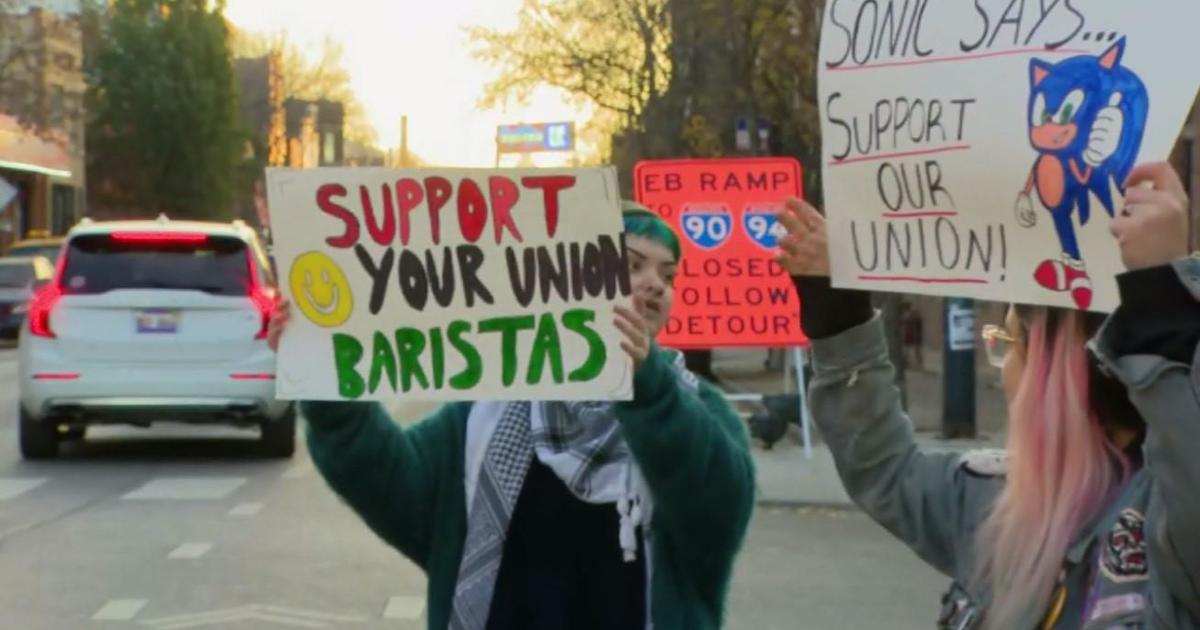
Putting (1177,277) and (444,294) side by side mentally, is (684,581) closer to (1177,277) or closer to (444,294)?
(444,294)

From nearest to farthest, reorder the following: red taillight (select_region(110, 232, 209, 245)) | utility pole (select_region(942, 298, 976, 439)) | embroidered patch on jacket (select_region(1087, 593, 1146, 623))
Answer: embroidered patch on jacket (select_region(1087, 593, 1146, 623)) < red taillight (select_region(110, 232, 209, 245)) < utility pole (select_region(942, 298, 976, 439))

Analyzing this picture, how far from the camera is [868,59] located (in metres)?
3.12

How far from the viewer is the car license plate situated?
14.5 m

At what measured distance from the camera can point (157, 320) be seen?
1449 cm

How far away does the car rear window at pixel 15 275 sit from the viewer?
3681cm

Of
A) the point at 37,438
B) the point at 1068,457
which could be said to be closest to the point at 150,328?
the point at 37,438

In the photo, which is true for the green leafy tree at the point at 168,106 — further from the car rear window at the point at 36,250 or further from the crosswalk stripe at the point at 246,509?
the crosswalk stripe at the point at 246,509

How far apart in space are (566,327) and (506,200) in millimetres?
267

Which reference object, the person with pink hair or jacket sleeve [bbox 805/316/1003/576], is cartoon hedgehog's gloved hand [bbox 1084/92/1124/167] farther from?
jacket sleeve [bbox 805/316/1003/576]

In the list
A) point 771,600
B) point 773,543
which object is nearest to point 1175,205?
point 771,600

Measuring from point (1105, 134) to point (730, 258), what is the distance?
13211 millimetres

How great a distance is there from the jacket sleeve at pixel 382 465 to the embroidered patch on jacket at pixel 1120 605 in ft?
5.10

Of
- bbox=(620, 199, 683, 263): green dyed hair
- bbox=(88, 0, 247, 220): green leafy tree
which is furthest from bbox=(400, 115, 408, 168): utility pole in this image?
bbox=(620, 199, 683, 263): green dyed hair

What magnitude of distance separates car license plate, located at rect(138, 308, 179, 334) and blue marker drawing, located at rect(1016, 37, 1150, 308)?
12.2 metres
